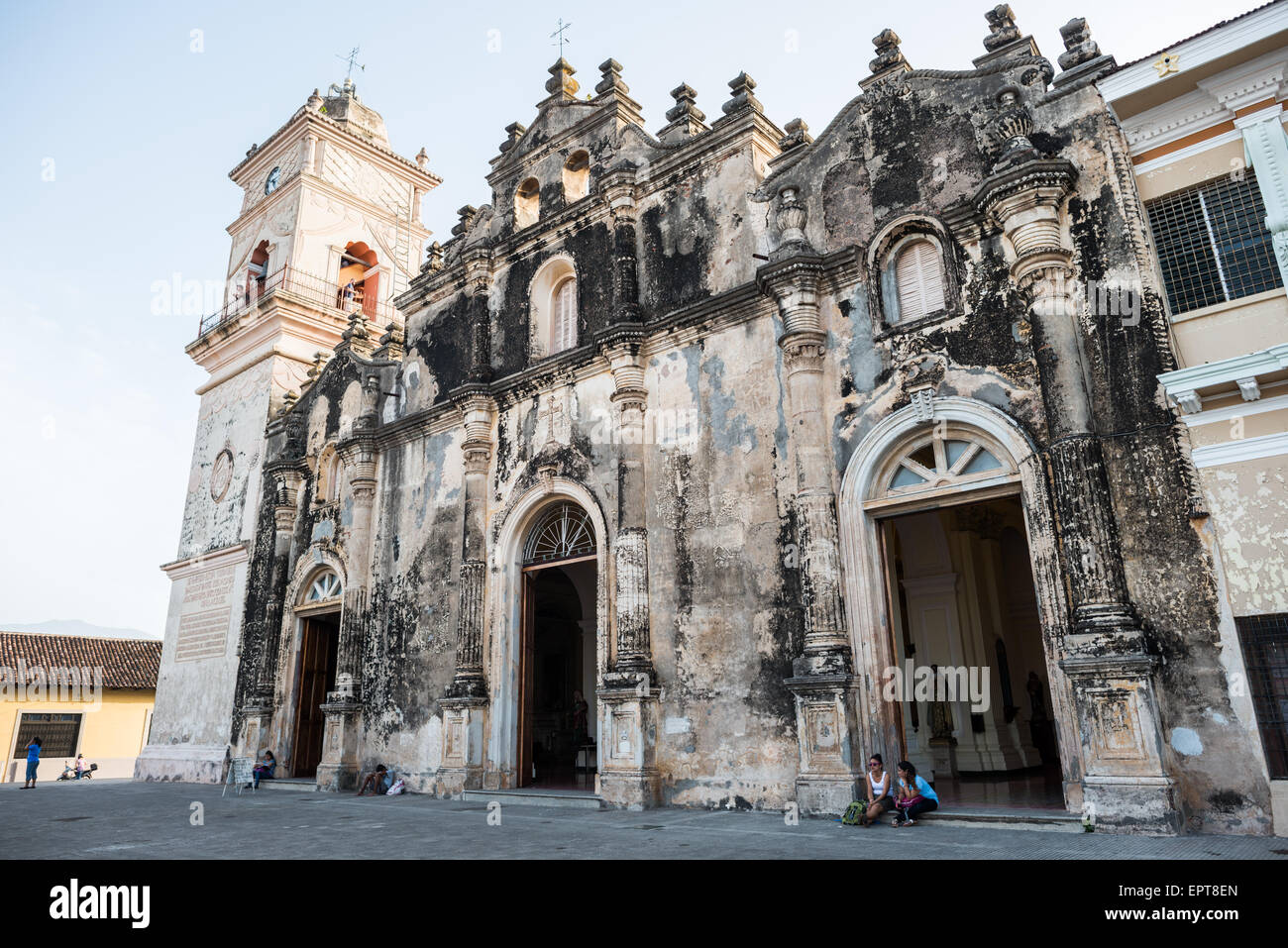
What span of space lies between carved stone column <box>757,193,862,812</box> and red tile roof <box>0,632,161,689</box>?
26.9 meters

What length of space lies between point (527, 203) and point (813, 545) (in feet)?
31.6

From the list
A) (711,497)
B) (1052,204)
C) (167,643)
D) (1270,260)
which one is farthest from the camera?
(167,643)

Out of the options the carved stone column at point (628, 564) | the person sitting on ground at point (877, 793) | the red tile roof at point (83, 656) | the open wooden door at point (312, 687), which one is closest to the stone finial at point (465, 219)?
the carved stone column at point (628, 564)

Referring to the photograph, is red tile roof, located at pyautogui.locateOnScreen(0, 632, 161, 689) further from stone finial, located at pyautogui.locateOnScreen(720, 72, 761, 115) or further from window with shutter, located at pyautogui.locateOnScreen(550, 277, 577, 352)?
stone finial, located at pyautogui.locateOnScreen(720, 72, 761, 115)

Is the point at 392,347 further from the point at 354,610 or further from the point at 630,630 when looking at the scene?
the point at 630,630

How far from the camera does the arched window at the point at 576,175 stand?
15344 mm

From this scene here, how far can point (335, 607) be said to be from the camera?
17.3 meters

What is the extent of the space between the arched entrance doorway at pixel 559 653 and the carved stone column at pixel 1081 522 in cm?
692

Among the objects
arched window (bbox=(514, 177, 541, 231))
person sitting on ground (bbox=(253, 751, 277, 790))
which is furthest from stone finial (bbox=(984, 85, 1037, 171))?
person sitting on ground (bbox=(253, 751, 277, 790))

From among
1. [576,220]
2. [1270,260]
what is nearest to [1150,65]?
[1270,260]

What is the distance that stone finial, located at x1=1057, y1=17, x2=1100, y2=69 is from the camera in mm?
9391

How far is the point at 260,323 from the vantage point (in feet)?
71.8
